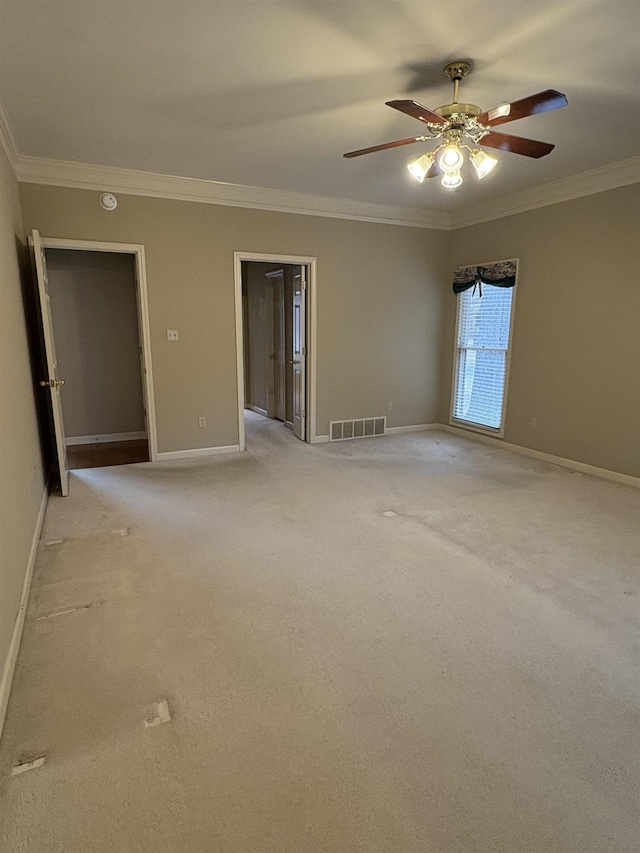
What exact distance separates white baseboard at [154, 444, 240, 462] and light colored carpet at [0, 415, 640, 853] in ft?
4.38

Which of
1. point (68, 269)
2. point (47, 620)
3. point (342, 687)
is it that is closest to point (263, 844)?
point (342, 687)

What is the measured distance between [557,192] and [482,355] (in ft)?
6.16

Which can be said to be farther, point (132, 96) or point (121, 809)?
point (132, 96)

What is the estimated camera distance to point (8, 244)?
299cm

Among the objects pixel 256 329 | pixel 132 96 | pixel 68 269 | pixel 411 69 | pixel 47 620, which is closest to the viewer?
pixel 47 620

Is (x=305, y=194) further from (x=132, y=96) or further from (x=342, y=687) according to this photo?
(x=342, y=687)

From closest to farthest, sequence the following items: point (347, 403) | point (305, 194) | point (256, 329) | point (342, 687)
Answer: point (342, 687) → point (305, 194) → point (347, 403) → point (256, 329)

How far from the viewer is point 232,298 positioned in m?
4.93

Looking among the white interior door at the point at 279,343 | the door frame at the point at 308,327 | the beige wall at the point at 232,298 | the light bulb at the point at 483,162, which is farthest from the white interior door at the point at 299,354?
the light bulb at the point at 483,162

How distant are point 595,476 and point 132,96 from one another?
485 cm

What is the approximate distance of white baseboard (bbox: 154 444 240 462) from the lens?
490cm

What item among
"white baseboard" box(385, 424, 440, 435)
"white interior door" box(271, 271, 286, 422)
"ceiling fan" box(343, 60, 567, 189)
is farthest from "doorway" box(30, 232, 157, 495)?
"ceiling fan" box(343, 60, 567, 189)

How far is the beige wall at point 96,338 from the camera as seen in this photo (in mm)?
5297

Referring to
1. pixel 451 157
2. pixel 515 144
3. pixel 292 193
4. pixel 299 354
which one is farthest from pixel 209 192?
pixel 515 144
